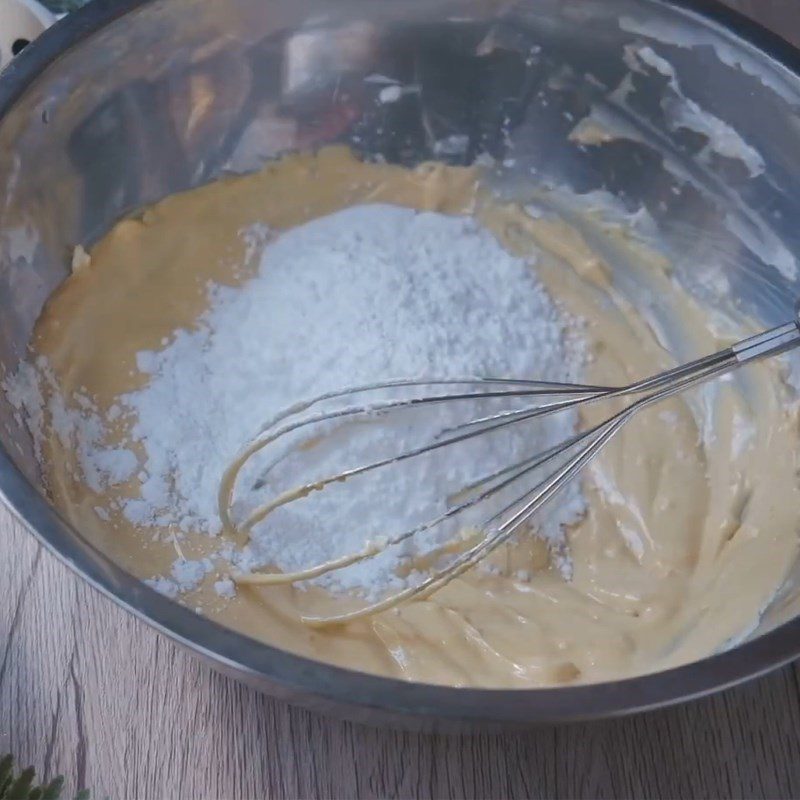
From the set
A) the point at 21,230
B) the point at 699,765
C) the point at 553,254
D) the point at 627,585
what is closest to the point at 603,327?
the point at 553,254

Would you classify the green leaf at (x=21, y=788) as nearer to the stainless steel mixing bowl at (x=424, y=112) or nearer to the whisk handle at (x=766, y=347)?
the stainless steel mixing bowl at (x=424, y=112)

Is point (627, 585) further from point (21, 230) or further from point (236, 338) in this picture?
point (21, 230)

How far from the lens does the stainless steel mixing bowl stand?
75 centimetres

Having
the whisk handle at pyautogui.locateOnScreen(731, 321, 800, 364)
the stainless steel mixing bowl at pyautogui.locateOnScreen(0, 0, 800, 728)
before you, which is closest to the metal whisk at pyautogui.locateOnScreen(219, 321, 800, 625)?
the whisk handle at pyautogui.locateOnScreen(731, 321, 800, 364)

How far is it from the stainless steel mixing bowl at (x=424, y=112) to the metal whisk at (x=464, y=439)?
17cm

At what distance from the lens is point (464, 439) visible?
0.73m

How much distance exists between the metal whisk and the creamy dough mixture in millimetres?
32

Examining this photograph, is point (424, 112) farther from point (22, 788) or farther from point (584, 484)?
point (22, 788)

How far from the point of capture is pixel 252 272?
0.88 meters

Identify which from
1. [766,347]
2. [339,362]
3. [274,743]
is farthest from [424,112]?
[274,743]

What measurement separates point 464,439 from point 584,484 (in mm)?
143

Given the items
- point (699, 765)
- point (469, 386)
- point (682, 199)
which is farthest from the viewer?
point (682, 199)

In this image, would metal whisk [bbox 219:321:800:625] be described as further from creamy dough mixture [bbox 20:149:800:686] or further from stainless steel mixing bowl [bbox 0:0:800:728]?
stainless steel mixing bowl [bbox 0:0:800:728]

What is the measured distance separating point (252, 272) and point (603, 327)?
0.34 metres
